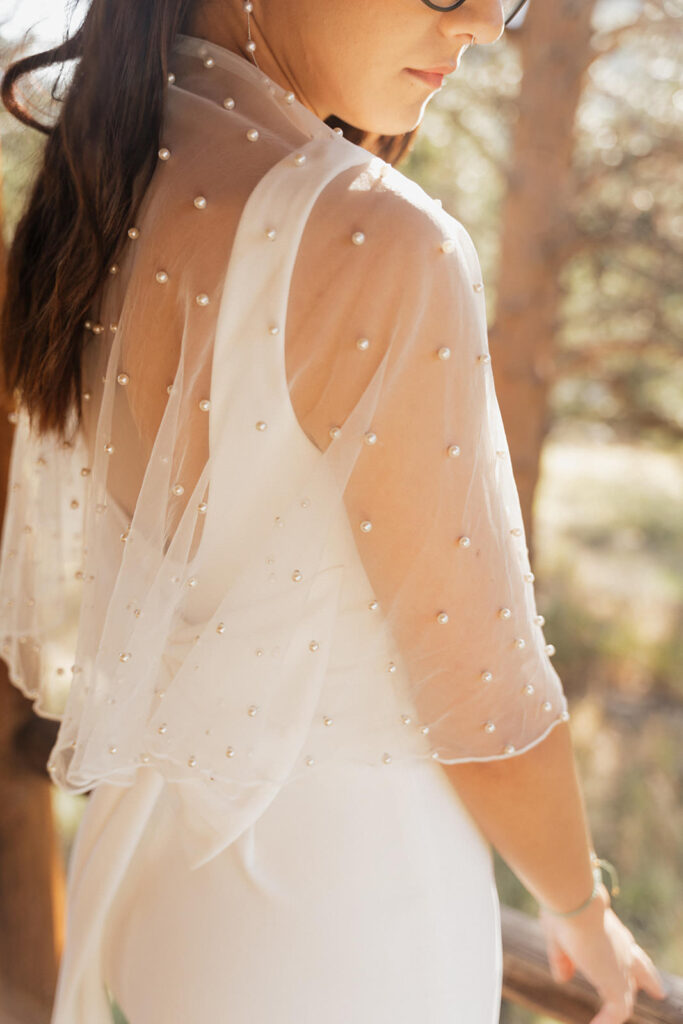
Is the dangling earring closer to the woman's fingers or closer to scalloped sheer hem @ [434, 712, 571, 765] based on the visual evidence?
scalloped sheer hem @ [434, 712, 571, 765]

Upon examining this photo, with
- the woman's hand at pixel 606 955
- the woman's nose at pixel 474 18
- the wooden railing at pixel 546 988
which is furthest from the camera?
the wooden railing at pixel 546 988

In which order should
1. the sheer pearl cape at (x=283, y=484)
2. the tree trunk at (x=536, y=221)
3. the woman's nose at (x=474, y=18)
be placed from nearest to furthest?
the sheer pearl cape at (x=283, y=484)
the woman's nose at (x=474, y=18)
the tree trunk at (x=536, y=221)

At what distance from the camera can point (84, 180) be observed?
784 mm

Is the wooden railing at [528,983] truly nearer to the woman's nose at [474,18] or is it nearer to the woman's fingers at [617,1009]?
the woman's fingers at [617,1009]

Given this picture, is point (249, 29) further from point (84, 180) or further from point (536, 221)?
point (536, 221)

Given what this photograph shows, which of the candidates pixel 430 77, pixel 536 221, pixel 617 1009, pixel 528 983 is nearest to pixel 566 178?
pixel 536 221

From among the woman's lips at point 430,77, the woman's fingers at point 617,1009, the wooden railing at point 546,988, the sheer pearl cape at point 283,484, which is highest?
the woman's lips at point 430,77

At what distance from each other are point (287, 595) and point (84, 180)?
40cm

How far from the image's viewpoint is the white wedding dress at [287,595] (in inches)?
26.8

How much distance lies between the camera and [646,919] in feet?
13.3

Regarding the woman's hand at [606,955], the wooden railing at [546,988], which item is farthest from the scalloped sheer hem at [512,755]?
the wooden railing at [546,988]

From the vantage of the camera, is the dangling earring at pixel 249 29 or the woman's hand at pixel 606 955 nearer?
the dangling earring at pixel 249 29

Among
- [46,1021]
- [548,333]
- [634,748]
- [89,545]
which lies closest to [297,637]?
[89,545]

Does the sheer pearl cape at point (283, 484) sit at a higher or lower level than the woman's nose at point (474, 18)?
lower
